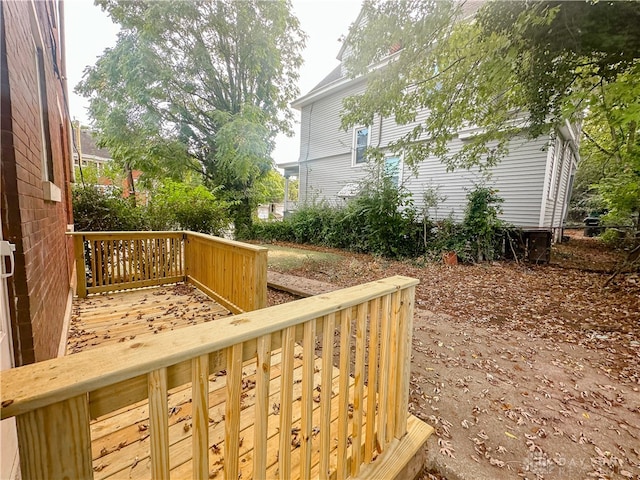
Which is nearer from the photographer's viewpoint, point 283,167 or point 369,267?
point 369,267

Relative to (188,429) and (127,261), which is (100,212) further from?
(188,429)

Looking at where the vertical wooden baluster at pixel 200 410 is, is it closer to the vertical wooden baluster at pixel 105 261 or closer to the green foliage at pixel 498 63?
the green foliage at pixel 498 63

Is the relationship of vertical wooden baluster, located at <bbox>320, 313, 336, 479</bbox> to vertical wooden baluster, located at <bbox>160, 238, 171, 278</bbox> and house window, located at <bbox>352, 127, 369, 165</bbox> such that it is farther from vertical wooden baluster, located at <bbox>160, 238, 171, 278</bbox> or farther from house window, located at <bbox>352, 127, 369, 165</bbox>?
house window, located at <bbox>352, 127, 369, 165</bbox>

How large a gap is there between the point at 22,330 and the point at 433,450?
8.43 ft

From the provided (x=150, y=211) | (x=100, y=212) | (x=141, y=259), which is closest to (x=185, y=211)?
(x=150, y=211)

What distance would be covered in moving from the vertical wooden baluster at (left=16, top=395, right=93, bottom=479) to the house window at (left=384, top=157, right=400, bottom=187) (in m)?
8.79

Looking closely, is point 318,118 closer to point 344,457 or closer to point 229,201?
point 229,201

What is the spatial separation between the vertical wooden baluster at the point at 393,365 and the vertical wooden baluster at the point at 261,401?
0.84 meters

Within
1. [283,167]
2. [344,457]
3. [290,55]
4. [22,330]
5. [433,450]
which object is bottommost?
[433,450]

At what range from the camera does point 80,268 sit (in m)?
4.27

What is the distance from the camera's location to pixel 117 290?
479 centimetres

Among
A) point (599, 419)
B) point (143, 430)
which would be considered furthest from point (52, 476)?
point (599, 419)

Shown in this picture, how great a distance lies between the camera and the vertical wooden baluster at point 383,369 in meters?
1.56

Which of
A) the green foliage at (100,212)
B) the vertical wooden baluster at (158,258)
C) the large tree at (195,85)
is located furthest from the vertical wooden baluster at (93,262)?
the large tree at (195,85)
